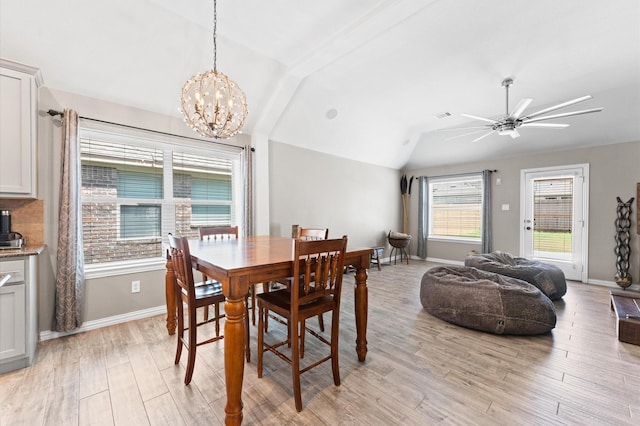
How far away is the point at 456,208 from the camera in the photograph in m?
6.32

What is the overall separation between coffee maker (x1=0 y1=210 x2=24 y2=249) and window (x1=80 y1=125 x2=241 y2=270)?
1.91ft

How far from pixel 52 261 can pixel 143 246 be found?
80 cm

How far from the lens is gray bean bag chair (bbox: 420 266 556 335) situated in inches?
101

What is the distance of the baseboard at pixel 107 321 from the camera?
2527 millimetres

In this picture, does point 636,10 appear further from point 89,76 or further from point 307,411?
point 89,76

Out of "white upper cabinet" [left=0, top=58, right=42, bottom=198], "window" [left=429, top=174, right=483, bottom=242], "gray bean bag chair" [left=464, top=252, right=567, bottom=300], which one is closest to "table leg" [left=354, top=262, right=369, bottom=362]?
"gray bean bag chair" [left=464, top=252, right=567, bottom=300]

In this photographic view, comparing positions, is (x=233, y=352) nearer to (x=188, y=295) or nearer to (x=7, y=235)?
(x=188, y=295)

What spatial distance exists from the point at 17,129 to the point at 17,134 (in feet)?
0.13

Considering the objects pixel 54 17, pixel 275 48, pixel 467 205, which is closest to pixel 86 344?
pixel 54 17

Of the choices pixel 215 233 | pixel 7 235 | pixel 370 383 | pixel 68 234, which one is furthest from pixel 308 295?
pixel 7 235

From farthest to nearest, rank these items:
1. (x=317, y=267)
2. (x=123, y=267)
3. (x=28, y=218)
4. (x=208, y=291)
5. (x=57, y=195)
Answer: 1. (x=123, y=267)
2. (x=57, y=195)
3. (x=28, y=218)
4. (x=208, y=291)
5. (x=317, y=267)

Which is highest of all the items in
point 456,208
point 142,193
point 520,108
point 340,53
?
point 340,53

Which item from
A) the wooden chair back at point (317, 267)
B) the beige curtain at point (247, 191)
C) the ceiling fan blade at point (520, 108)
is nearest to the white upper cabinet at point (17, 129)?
the beige curtain at point (247, 191)

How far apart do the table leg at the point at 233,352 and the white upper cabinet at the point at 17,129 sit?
2197 mm
